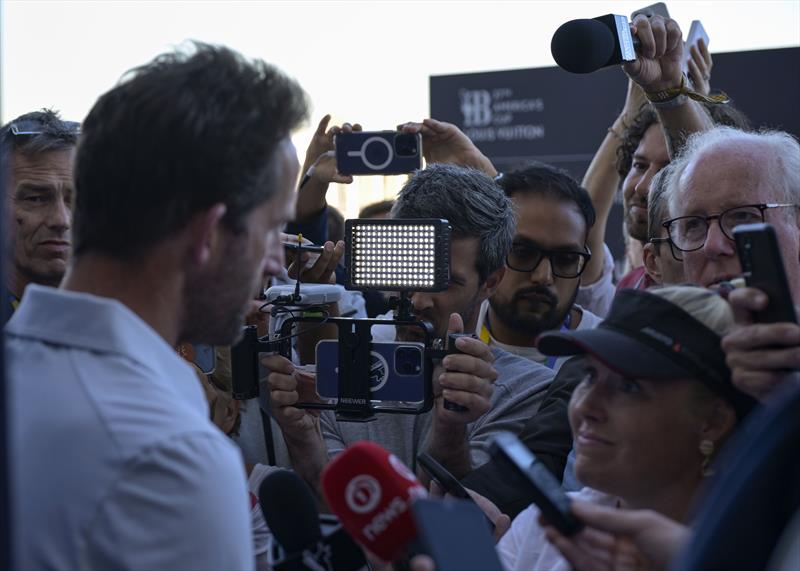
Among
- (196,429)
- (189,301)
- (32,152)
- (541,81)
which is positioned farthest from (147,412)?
(541,81)

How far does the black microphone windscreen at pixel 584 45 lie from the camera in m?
2.44

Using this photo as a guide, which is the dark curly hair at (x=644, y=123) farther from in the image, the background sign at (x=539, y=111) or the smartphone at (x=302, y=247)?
the background sign at (x=539, y=111)

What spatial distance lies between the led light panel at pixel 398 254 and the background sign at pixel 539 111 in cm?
291

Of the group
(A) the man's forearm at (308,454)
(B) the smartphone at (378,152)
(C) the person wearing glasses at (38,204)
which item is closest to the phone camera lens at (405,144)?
(B) the smartphone at (378,152)

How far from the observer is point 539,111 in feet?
19.7

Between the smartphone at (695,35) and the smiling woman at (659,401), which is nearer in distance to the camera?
the smiling woman at (659,401)

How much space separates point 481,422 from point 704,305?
968 mm

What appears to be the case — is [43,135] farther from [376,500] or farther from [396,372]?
[376,500]

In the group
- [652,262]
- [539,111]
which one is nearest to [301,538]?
[652,262]

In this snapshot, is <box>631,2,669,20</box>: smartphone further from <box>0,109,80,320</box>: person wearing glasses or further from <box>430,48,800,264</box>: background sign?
<box>430,48,800,264</box>: background sign

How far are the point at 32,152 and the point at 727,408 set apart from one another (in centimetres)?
224

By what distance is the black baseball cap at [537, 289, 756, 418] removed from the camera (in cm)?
180

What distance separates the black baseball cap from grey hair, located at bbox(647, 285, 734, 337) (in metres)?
0.02

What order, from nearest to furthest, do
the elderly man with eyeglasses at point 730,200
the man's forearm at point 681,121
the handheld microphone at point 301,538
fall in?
the handheld microphone at point 301,538
the elderly man with eyeglasses at point 730,200
the man's forearm at point 681,121
